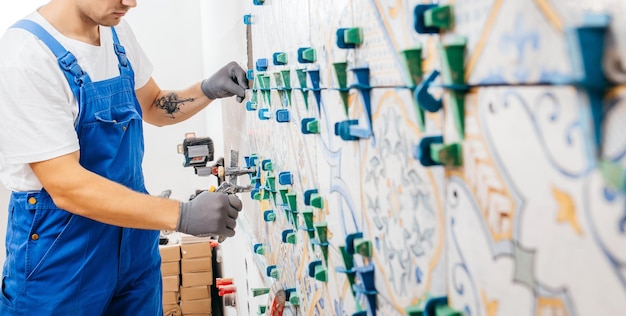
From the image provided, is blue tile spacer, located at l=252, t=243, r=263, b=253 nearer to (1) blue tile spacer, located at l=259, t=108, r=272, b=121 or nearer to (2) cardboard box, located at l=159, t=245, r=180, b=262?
(1) blue tile spacer, located at l=259, t=108, r=272, b=121

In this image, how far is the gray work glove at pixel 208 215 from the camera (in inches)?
59.9

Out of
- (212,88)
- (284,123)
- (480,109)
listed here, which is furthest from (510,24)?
(212,88)

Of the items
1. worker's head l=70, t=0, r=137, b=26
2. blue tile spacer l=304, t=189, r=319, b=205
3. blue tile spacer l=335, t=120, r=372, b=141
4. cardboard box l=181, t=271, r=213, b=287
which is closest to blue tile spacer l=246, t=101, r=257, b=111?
worker's head l=70, t=0, r=137, b=26

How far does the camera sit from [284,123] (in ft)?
5.50

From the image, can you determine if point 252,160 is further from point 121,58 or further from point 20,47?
point 20,47

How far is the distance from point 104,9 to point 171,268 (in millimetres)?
3455

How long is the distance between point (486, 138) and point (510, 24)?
114 millimetres

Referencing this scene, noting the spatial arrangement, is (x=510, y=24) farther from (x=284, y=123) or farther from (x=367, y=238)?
(x=284, y=123)

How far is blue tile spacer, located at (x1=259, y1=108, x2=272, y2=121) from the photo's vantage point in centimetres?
192

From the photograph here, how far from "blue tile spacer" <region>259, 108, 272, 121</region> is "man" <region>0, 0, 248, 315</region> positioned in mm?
396

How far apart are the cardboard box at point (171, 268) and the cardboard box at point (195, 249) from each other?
9 centimetres

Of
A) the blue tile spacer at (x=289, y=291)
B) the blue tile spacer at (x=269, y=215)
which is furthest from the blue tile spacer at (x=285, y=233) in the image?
the blue tile spacer at (x=269, y=215)

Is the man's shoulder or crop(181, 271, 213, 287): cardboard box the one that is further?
crop(181, 271, 213, 287): cardboard box

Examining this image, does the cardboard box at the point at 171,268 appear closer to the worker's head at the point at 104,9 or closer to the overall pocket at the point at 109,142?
the overall pocket at the point at 109,142
